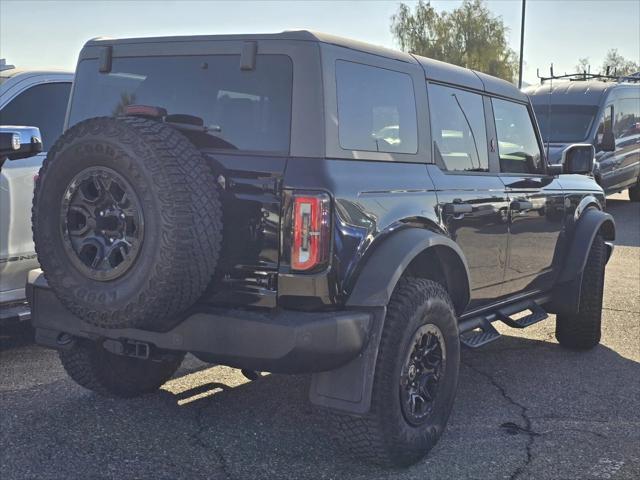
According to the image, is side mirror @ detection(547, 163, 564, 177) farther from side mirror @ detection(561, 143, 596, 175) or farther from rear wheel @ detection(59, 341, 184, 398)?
rear wheel @ detection(59, 341, 184, 398)

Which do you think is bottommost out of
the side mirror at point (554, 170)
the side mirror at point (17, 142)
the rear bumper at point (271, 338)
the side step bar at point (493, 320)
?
A: the side step bar at point (493, 320)

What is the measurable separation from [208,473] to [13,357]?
7.74 feet

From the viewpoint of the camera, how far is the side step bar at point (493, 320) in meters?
4.64

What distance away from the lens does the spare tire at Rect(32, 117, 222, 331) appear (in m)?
3.29

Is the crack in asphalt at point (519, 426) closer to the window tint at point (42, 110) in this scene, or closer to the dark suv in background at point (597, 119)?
the window tint at point (42, 110)

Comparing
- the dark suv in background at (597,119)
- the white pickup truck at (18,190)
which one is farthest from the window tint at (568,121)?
the white pickup truck at (18,190)

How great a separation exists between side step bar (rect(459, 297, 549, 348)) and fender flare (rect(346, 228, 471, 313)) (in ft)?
2.94

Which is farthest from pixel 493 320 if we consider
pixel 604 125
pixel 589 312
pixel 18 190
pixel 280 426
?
pixel 604 125

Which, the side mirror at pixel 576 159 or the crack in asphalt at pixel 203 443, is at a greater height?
the side mirror at pixel 576 159

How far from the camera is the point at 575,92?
1362 centimetres

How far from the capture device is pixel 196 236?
131 inches

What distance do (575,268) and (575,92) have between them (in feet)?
28.4

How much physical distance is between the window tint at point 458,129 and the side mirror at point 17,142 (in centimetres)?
221

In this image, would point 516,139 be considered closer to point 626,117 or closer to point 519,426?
point 519,426
